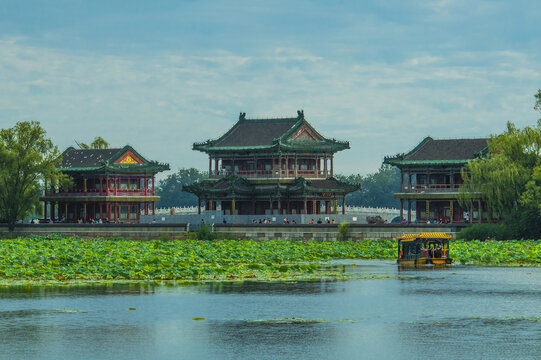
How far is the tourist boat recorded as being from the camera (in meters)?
47.8

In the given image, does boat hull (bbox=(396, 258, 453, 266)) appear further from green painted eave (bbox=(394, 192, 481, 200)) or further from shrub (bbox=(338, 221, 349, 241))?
green painted eave (bbox=(394, 192, 481, 200))

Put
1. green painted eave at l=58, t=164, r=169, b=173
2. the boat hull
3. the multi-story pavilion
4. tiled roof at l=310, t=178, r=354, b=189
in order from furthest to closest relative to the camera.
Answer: green painted eave at l=58, t=164, r=169, b=173, tiled roof at l=310, t=178, r=354, b=189, the multi-story pavilion, the boat hull

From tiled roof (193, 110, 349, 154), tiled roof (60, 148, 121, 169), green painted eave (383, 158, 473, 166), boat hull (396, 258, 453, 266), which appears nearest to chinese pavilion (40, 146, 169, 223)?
tiled roof (60, 148, 121, 169)

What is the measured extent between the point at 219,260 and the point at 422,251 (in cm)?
1010

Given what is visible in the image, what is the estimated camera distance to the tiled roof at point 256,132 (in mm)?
89062

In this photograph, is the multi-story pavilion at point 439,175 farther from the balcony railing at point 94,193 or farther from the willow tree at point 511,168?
the balcony railing at point 94,193

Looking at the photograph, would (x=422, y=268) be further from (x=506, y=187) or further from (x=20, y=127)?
(x=20, y=127)

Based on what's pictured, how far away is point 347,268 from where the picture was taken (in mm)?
45250

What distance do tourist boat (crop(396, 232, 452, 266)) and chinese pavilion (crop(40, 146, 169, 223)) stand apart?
4735cm

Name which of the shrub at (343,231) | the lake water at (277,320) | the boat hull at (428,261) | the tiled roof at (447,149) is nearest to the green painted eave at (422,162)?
the tiled roof at (447,149)

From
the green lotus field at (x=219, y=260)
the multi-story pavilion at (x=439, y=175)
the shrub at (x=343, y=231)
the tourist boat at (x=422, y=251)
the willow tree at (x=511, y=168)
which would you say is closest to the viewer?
the green lotus field at (x=219, y=260)

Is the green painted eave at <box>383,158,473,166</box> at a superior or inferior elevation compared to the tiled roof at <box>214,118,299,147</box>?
inferior

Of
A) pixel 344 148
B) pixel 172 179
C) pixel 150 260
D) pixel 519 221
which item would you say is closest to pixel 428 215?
pixel 344 148

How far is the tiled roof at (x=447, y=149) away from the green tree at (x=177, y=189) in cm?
7138
